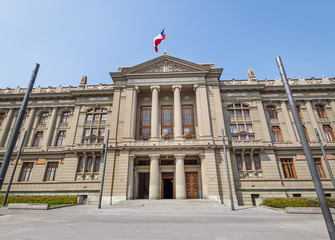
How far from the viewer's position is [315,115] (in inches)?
1152

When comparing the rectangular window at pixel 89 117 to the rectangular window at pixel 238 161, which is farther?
the rectangular window at pixel 89 117

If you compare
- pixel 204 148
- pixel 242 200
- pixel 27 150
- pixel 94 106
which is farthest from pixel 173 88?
pixel 27 150

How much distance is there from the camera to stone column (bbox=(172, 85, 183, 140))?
2636 centimetres

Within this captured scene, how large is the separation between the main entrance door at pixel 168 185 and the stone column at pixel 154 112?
19.3ft

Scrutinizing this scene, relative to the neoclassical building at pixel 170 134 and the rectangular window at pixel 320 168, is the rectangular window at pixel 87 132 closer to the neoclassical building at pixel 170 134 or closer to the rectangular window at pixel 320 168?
the neoclassical building at pixel 170 134

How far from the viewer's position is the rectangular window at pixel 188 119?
94.7 feet

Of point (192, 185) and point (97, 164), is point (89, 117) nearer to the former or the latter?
point (97, 164)

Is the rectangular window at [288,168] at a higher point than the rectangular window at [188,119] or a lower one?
lower

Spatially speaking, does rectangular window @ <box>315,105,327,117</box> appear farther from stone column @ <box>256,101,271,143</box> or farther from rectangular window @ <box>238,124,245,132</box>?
rectangular window @ <box>238,124,245,132</box>

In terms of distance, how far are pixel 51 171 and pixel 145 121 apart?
1642 cm

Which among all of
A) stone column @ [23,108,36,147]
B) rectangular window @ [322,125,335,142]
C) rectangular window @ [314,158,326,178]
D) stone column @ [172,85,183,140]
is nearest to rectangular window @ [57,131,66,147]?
stone column @ [23,108,36,147]

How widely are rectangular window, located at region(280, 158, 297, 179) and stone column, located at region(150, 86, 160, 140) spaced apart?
19.2m

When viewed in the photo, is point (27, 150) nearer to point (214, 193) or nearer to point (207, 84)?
point (214, 193)

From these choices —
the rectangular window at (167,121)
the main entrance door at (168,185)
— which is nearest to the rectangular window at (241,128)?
the rectangular window at (167,121)
